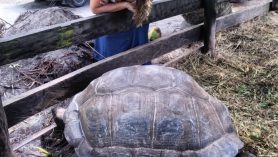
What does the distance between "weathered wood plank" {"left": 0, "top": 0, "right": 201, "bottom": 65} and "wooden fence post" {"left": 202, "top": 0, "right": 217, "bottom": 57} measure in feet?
2.51

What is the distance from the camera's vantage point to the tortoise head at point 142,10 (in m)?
3.73

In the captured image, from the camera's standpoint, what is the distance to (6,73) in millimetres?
4461

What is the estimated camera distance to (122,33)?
13.8ft

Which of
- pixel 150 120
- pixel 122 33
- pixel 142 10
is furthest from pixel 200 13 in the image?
pixel 150 120

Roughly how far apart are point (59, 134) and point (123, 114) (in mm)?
1035

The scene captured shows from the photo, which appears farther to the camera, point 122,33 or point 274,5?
point 274,5

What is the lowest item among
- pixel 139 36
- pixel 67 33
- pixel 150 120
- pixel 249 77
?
pixel 249 77

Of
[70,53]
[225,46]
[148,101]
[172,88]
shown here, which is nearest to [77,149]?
[148,101]

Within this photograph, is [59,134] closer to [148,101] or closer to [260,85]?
[148,101]

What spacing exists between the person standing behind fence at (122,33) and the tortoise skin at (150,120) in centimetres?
93

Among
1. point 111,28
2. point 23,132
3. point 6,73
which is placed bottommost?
point 23,132

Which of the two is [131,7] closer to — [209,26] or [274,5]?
[209,26]

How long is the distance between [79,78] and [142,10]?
3.26ft

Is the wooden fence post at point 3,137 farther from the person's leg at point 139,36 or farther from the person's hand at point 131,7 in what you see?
the person's leg at point 139,36
